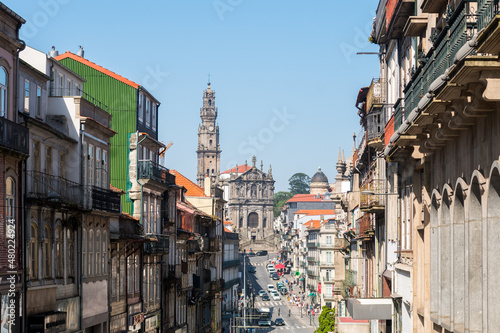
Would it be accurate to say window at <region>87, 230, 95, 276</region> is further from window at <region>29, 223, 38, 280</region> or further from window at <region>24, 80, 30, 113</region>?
window at <region>24, 80, 30, 113</region>

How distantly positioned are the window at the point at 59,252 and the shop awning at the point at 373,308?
9327mm

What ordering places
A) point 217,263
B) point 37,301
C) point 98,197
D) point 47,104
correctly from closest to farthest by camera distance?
point 37,301 → point 47,104 → point 98,197 → point 217,263

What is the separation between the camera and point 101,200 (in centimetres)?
3459

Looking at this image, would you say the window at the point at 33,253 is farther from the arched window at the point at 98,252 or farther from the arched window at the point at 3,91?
the arched window at the point at 98,252

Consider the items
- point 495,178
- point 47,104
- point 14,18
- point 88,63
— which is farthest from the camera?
point 88,63

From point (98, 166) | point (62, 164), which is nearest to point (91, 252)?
point (98, 166)

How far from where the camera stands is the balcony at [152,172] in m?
45.5

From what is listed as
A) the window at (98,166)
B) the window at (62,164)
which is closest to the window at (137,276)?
the window at (98,166)

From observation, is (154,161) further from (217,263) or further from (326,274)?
(326,274)

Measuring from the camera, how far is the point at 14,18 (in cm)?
2494

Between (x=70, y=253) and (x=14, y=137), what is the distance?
7703 mm

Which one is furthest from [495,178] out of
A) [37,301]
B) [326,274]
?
[326,274]

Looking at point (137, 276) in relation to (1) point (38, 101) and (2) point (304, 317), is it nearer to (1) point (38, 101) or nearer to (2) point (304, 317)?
(1) point (38, 101)

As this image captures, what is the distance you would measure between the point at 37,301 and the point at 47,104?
7.24 m
